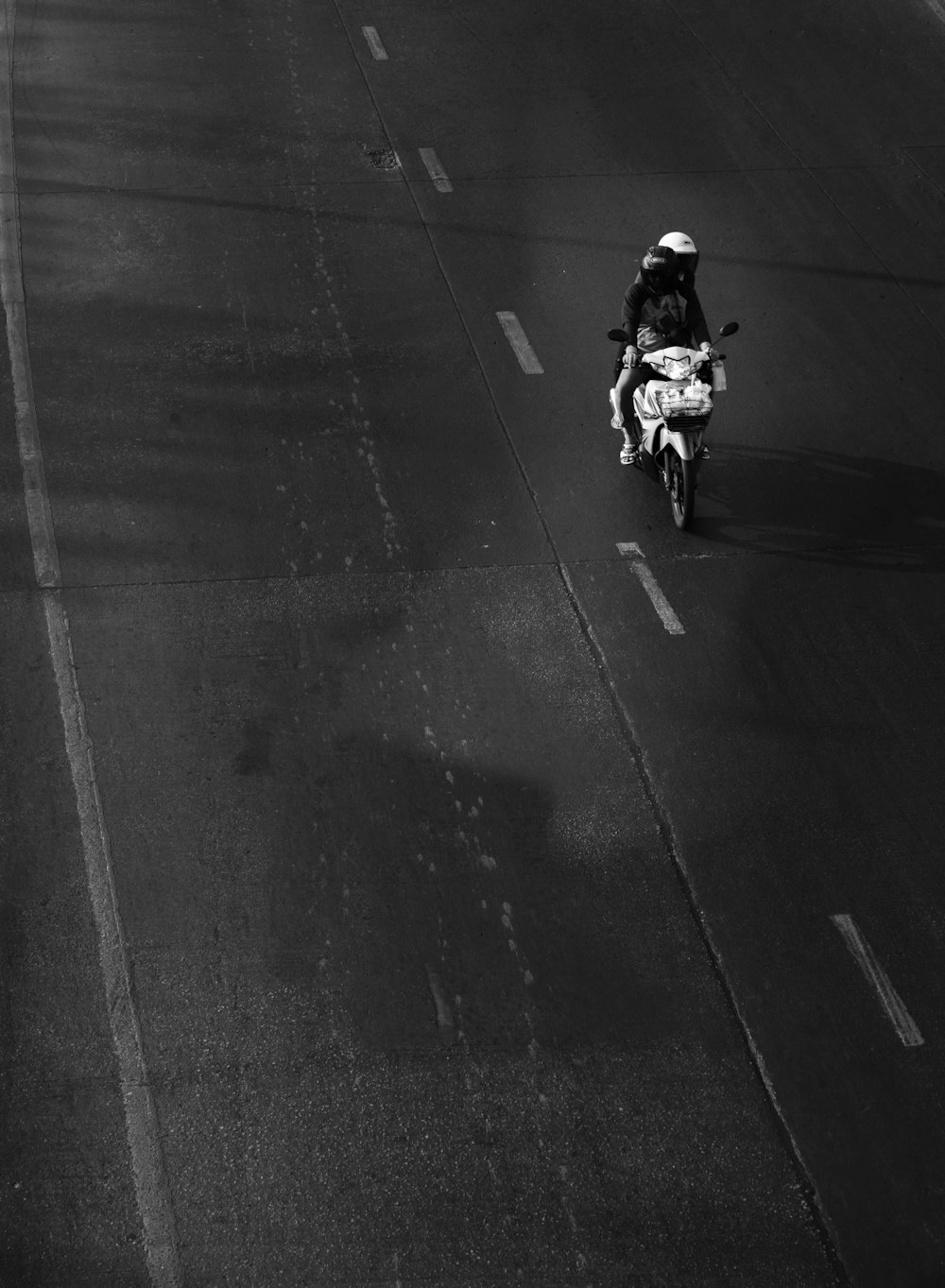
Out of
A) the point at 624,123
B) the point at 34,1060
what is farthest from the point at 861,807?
the point at 624,123

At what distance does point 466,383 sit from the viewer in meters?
12.0

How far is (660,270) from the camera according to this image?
10.2m

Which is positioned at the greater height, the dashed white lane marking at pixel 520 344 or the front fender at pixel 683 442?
the front fender at pixel 683 442

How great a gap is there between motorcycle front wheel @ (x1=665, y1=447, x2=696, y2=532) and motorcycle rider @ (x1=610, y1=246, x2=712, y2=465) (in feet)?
2.09

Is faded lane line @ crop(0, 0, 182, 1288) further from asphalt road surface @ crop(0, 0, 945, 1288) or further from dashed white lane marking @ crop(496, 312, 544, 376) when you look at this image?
dashed white lane marking @ crop(496, 312, 544, 376)

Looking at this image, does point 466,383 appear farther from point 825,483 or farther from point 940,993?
point 940,993

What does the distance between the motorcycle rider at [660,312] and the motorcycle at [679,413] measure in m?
0.10

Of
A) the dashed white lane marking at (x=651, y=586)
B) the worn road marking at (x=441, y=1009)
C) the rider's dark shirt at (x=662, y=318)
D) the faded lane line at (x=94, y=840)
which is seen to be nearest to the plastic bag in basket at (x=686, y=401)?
the rider's dark shirt at (x=662, y=318)

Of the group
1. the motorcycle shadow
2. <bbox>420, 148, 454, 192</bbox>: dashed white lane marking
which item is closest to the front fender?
the motorcycle shadow

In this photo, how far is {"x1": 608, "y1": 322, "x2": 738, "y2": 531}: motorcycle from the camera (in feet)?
32.9

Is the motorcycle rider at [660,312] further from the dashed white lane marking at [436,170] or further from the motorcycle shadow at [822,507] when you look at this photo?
the dashed white lane marking at [436,170]

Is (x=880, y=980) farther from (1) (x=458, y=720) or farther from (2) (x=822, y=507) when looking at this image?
(2) (x=822, y=507)

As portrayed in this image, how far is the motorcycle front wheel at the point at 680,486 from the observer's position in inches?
398

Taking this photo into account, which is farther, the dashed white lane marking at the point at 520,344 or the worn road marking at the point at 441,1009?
the dashed white lane marking at the point at 520,344
